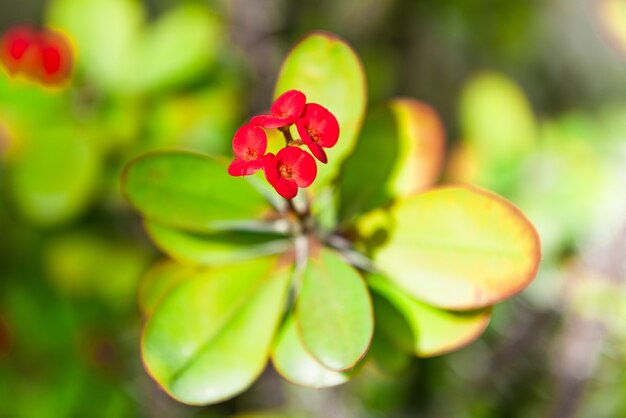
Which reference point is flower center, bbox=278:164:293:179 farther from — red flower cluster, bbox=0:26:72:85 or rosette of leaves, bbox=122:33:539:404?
red flower cluster, bbox=0:26:72:85

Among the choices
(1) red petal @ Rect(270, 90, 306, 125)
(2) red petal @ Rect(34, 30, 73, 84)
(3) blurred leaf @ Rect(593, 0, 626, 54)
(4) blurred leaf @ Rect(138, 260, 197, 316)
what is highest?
(1) red petal @ Rect(270, 90, 306, 125)

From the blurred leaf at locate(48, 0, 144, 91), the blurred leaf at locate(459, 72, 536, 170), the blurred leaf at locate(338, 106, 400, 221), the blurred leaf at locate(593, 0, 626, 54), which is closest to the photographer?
the blurred leaf at locate(338, 106, 400, 221)

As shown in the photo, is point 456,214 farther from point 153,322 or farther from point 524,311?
point 524,311

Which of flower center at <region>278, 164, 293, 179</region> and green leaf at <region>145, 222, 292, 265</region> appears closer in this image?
flower center at <region>278, 164, 293, 179</region>

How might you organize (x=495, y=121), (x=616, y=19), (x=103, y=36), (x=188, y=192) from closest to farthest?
1. (x=188, y=192)
2. (x=616, y=19)
3. (x=103, y=36)
4. (x=495, y=121)

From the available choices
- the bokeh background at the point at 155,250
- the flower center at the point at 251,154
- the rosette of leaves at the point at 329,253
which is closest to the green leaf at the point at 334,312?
the rosette of leaves at the point at 329,253

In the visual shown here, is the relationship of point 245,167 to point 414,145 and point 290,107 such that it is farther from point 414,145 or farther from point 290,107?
point 414,145

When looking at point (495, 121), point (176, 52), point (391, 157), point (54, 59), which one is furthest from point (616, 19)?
point (54, 59)

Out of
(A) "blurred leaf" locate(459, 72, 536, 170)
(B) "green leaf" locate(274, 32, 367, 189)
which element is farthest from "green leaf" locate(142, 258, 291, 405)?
(A) "blurred leaf" locate(459, 72, 536, 170)
